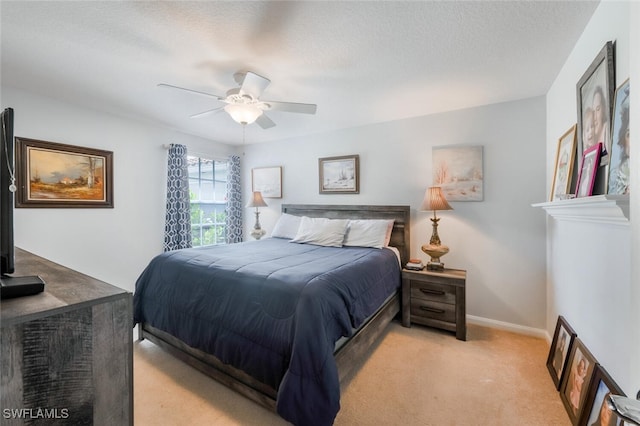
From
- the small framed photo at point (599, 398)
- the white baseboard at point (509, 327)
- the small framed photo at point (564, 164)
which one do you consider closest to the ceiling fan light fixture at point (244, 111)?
the small framed photo at point (564, 164)

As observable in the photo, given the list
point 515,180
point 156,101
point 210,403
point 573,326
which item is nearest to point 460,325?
point 573,326

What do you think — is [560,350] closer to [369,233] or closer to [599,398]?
[599,398]

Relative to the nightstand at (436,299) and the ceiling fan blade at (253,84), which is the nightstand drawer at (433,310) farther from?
the ceiling fan blade at (253,84)

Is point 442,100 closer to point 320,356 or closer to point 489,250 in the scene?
point 489,250

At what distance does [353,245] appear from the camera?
10.3ft

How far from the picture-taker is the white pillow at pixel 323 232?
3205mm

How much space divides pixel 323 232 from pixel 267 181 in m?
1.75

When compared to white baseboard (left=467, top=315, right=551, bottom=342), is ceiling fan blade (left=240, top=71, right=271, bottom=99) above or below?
above

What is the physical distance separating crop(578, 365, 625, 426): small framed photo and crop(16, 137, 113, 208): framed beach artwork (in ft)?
14.5

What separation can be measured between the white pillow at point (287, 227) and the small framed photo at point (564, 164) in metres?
2.81

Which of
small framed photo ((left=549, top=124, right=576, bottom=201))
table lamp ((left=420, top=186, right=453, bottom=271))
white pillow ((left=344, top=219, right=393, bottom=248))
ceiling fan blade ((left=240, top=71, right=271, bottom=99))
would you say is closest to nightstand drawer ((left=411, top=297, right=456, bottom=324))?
table lamp ((left=420, top=186, right=453, bottom=271))

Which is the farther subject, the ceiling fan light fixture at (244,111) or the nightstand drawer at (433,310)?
the nightstand drawer at (433,310)

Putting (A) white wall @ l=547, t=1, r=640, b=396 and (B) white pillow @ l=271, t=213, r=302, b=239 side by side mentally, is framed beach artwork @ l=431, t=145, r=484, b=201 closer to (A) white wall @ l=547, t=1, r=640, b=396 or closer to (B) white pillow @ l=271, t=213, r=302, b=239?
(A) white wall @ l=547, t=1, r=640, b=396

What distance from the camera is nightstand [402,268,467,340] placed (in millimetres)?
2562
